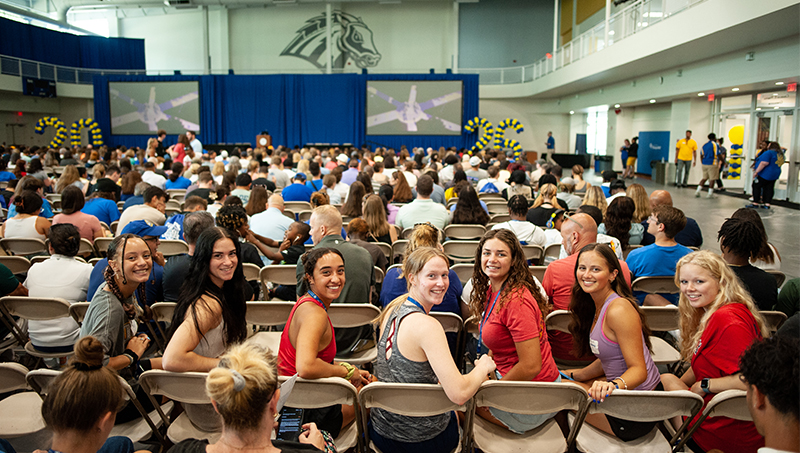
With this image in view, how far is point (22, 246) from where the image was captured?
4.82 metres

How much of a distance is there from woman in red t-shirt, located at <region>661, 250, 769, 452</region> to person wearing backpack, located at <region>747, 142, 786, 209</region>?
31.0 feet

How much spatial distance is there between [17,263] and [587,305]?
14.4 ft

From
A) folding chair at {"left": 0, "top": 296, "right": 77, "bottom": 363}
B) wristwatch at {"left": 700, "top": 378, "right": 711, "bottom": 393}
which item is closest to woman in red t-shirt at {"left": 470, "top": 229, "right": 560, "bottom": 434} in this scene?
wristwatch at {"left": 700, "top": 378, "right": 711, "bottom": 393}

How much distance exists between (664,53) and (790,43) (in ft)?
7.59

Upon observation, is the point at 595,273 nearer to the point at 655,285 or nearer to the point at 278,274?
the point at 655,285

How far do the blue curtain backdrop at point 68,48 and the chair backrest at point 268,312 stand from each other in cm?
2308

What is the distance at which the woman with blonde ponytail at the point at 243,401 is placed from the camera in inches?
56.4

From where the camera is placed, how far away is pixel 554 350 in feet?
10.5

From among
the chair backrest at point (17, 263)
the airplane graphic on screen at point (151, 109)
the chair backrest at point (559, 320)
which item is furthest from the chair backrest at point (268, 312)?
the airplane graphic on screen at point (151, 109)

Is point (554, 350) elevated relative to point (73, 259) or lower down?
lower down

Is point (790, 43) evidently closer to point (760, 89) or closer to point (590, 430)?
point (760, 89)

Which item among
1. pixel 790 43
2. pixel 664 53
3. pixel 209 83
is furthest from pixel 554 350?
pixel 209 83

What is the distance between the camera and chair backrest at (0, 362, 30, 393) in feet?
7.45

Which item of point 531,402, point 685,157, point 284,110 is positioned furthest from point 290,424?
point 284,110
